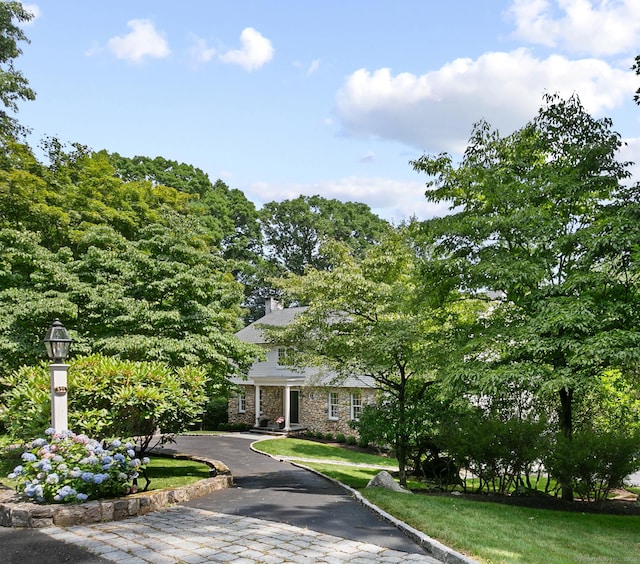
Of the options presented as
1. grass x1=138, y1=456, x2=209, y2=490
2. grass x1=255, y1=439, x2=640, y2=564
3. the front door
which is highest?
grass x1=255, y1=439, x2=640, y2=564

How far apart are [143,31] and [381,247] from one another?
8768 mm

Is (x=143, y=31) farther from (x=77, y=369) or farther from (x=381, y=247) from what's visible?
(x=381, y=247)

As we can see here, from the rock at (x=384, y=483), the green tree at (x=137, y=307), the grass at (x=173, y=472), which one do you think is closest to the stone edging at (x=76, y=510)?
the grass at (x=173, y=472)

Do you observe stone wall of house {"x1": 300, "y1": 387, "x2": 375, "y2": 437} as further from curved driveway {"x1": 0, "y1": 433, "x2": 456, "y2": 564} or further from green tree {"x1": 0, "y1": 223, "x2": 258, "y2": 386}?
curved driveway {"x1": 0, "y1": 433, "x2": 456, "y2": 564}

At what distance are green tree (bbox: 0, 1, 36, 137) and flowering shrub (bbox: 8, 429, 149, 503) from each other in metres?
17.1

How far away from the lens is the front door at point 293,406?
2966 centimetres

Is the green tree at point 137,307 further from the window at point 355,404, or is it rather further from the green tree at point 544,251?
the window at point 355,404

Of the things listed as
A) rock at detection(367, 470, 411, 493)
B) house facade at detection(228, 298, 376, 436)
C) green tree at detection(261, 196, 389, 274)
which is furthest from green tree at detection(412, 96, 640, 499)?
green tree at detection(261, 196, 389, 274)

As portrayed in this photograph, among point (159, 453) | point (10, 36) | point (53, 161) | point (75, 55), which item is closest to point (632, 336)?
point (75, 55)

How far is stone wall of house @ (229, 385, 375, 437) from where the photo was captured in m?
26.0

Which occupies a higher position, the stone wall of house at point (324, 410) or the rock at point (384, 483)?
the rock at point (384, 483)

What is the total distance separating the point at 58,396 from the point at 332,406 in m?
19.6

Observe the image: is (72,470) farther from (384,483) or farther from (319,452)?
(319,452)

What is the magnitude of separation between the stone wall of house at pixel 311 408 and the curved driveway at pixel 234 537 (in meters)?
14.4
